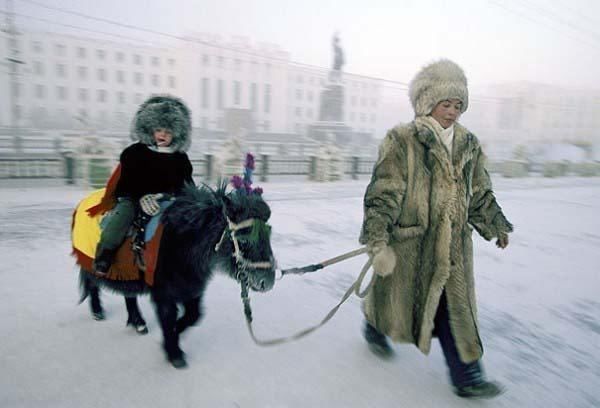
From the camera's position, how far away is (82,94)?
31.2 m

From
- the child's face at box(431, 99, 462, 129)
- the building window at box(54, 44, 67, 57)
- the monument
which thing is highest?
the building window at box(54, 44, 67, 57)

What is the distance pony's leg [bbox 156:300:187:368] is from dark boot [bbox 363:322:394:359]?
1.28m

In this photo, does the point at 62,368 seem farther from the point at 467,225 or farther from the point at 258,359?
the point at 467,225

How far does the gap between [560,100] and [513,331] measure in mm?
42282

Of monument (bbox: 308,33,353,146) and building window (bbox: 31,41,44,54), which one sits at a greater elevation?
building window (bbox: 31,41,44,54)

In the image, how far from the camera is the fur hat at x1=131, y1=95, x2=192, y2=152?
2.51 m

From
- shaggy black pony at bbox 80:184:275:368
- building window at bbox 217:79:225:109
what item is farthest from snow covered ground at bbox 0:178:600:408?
building window at bbox 217:79:225:109

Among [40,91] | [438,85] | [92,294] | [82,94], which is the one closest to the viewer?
[438,85]

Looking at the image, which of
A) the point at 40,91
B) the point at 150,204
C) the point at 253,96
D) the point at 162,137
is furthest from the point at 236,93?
the point at 150,204

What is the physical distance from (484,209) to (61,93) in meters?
33.5

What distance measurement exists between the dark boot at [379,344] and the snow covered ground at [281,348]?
7cm

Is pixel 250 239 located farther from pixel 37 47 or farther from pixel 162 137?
pixel 37 47

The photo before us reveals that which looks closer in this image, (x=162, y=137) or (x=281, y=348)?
(x=162, y=137)

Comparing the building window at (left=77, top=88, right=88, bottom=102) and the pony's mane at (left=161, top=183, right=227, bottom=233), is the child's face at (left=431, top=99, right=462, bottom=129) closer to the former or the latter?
the pony's mane at (left=161, top=183, right=227, bottom=233)
